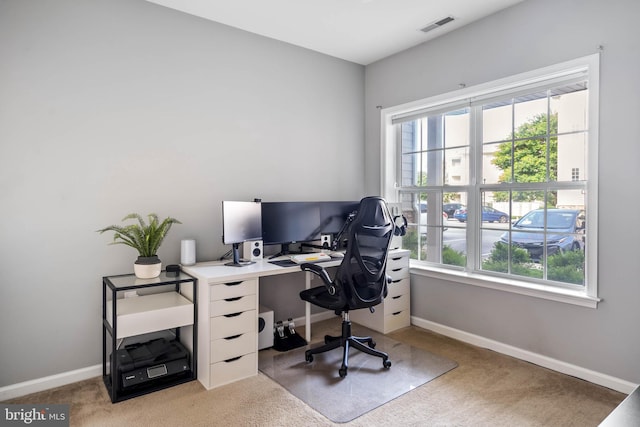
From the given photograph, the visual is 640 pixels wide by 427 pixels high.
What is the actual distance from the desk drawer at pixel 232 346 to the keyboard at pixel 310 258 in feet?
2.18

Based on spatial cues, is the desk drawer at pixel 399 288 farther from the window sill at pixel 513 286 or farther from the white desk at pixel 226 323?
the white desk at pixel 226 323

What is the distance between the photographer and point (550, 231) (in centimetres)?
287

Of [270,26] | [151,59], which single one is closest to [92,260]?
[151,59]

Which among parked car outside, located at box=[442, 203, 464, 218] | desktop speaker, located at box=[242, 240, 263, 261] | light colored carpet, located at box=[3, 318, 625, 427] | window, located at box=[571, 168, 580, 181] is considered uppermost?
window, located at box=[571, 168, 580, 181]

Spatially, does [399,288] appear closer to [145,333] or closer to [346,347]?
[346,347]

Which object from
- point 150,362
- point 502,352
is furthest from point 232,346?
point 502,352

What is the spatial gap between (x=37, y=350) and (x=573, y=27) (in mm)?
4113

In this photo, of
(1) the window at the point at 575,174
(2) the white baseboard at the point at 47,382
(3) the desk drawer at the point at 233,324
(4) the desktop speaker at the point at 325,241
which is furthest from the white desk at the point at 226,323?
(1) the window at the point at 575,174

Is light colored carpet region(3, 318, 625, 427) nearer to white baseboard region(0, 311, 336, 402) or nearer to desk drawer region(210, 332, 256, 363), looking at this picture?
white baseboard region(0, 311, 336, 402)

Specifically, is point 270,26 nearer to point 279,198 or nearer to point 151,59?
point 151,59

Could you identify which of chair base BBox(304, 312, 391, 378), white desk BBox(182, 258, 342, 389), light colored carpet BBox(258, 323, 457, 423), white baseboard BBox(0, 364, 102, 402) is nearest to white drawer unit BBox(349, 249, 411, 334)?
light colored carpet BBox(258, 323, 457, 423)

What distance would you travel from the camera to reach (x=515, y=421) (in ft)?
7.05

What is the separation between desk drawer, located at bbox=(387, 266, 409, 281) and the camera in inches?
139

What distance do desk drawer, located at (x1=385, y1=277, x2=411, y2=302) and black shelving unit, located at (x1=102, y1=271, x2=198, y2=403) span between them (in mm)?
1746
